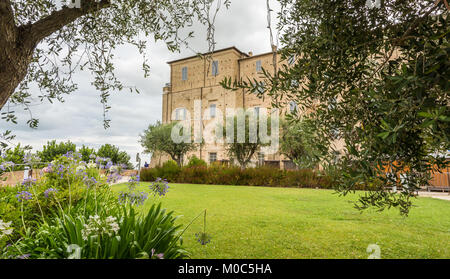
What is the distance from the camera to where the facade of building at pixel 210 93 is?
83.8 ft

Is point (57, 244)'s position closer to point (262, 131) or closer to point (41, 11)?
point (41, 11)

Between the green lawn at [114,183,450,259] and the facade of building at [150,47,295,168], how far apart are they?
57.0 feet

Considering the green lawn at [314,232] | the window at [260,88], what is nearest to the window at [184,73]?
the green lawn at [314,232]

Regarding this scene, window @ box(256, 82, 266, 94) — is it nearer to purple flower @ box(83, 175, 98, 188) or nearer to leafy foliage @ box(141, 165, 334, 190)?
A: purple flower @ box(83, 175, 98, 188)

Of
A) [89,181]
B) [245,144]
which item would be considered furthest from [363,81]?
[245,144]

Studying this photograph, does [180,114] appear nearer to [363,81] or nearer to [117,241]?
[117,241]

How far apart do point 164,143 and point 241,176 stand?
12.3 metres

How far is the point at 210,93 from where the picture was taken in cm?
2850

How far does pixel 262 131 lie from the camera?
2116cm

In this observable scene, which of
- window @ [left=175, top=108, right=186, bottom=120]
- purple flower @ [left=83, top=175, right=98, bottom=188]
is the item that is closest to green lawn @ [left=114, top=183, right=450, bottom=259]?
purple flower @ [left=83, top=175, right=98, bottom=188]

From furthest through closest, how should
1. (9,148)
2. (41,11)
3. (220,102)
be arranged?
(220,102), (41,11), (9,148)

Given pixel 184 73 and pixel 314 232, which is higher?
pixel 184 73

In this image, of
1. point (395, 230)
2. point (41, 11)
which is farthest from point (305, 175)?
point (41, 11)

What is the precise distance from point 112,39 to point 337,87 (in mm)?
3344
